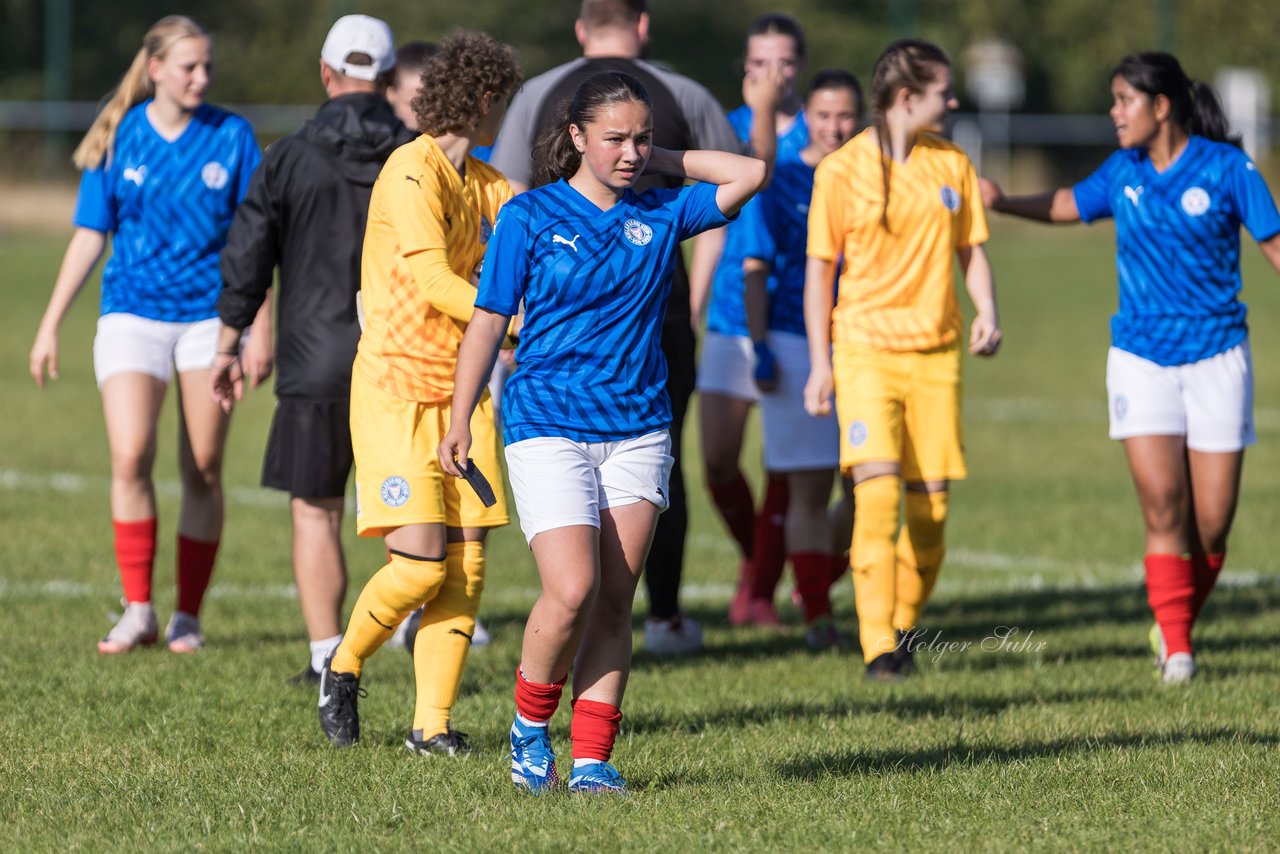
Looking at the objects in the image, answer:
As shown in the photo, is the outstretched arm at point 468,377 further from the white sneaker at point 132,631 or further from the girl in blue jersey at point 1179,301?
the white sneaker at point 132,631

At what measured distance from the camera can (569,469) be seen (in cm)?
482

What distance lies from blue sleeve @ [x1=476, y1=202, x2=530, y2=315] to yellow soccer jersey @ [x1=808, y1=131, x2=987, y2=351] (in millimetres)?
2314

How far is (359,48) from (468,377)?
6.16 feet

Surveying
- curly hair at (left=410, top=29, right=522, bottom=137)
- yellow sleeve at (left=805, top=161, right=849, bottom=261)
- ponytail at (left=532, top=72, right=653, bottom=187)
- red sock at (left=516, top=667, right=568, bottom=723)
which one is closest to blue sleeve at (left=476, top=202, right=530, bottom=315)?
ponytail at (left=532, top=72, right=653, bottom=187)

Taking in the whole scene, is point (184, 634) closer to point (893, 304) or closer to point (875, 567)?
point (875, 567)

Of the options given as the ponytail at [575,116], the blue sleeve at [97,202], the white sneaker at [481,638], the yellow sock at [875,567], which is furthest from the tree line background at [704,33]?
the ponytail at [575,116]

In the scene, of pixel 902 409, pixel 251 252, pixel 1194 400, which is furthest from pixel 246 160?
pixel 1194 400

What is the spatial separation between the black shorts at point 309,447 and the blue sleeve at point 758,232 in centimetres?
210

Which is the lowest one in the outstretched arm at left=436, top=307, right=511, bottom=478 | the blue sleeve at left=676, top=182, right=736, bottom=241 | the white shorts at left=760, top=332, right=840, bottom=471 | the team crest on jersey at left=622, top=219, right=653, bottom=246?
the white shorts at left=760, top=332, right=840, bottom=471

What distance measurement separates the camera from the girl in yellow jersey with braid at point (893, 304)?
6883 millimetres

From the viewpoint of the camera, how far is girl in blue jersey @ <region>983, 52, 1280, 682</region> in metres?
6.81

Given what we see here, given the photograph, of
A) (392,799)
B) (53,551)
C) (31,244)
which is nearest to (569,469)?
(392,799)

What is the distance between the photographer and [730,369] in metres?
8.24

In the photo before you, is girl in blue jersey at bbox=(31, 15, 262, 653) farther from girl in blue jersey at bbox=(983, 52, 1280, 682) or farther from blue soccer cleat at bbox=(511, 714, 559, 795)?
girl in blue jersey at bbox=(983, 52, 1280, 682)
